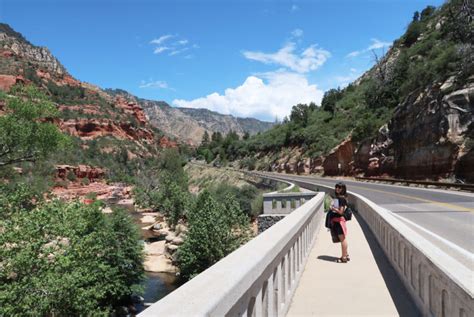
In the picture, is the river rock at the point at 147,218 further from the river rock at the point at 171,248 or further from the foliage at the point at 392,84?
the foliage at the point at 392,84

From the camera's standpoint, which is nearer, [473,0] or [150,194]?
[473,0]

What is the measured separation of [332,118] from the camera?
69500mm

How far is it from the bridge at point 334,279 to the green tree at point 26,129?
1376cm

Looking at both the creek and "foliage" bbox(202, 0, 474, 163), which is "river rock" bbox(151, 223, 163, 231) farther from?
"foliage" bbox(202, 0, 474, 163)

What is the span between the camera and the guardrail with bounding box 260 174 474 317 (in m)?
2.98

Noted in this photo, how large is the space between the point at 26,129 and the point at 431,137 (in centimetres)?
2688

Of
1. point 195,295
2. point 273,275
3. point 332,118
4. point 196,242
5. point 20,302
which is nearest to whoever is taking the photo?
point 195,295

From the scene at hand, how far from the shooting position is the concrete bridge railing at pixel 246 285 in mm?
2129

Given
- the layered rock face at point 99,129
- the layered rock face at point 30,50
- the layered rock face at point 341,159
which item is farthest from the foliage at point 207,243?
the layered rock face at point 30,50

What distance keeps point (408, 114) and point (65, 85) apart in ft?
420

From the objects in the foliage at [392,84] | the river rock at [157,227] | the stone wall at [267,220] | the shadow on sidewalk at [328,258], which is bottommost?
the river rock at [157,227]

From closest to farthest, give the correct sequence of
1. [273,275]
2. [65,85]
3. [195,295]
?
[195,295]
[273,275]
[65,85]

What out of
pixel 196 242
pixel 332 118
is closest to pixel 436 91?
pixel 196 242

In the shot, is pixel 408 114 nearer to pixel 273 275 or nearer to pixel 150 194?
pixel 273 275
